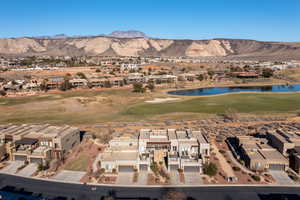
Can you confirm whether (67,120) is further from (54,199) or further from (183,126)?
(54,199)

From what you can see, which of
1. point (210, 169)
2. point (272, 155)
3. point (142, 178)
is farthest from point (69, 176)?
point (272, 155)

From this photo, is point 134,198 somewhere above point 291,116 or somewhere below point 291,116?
below

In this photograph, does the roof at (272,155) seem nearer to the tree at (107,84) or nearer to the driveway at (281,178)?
the driveway at (281,178)

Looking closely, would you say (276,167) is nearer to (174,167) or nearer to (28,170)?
(174,167)

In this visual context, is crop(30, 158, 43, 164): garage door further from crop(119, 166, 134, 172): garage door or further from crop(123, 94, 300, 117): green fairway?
crop(123, 94, 300, 117): green fairway

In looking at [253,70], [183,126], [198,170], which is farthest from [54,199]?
[253,70]

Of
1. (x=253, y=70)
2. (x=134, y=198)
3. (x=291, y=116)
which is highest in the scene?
(x=253, y=70)

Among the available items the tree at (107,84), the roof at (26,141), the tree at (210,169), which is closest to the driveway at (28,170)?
the roof at (26,141)
